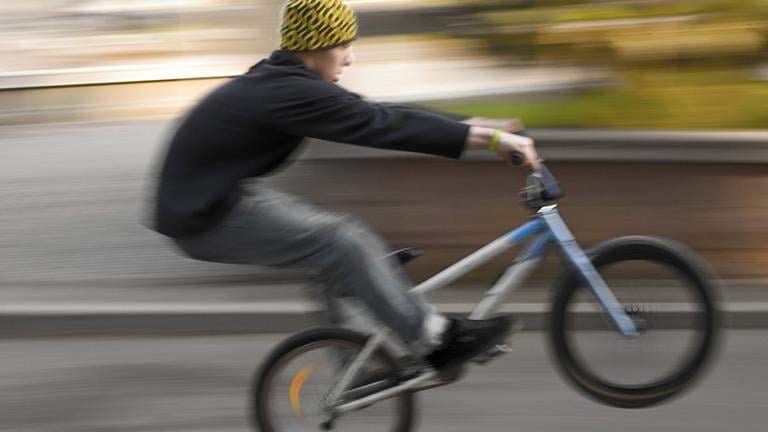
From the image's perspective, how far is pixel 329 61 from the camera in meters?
4.38

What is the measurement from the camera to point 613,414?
16.8 feet

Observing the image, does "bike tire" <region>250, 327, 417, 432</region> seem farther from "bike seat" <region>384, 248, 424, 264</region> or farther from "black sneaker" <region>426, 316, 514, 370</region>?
"bike seat" <region>384, 248, 424, 264</region>

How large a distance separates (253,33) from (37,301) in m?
7.16

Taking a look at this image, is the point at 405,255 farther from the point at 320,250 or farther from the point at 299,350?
the point at 299,350

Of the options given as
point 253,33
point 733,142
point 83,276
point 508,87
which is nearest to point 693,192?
point 733,142

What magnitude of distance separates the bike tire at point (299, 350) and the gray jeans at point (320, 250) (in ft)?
0.45

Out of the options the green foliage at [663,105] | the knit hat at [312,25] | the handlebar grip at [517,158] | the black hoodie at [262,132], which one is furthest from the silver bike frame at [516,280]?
the green foliage at [663,105]

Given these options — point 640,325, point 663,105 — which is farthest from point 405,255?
point 663,105

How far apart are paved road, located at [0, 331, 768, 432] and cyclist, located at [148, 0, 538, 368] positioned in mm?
838

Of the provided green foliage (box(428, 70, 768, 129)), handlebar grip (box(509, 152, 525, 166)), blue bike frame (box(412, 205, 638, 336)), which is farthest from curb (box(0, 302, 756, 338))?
handlebar grip (box(509, 152, 525, 166))

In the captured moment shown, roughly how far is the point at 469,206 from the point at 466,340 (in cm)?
256

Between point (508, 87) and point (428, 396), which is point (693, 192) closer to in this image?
point (508, 87)

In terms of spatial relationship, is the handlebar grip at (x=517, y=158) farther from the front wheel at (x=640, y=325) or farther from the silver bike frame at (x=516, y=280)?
the front wheel at (x=640, y=325)

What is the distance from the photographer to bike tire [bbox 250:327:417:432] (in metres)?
4.43
